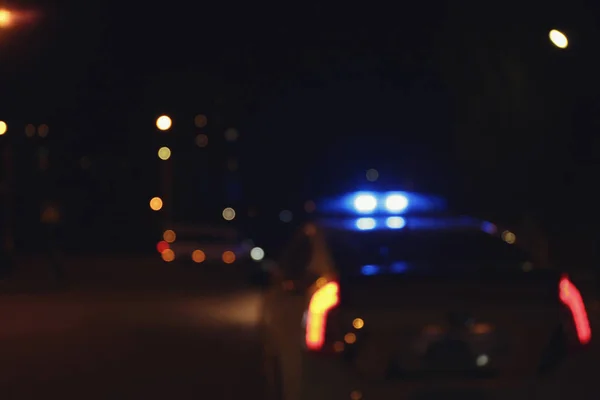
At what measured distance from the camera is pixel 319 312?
6449 millimetres

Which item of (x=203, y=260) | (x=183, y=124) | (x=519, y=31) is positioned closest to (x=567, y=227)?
(x=519, y=31)

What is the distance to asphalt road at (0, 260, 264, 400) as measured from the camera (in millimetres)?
10305

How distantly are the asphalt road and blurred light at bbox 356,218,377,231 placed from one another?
2.55 metres

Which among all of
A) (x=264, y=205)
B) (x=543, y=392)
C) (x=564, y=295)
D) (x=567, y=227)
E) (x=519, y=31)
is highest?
(x=264, y=205)

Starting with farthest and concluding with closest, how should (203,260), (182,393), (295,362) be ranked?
(203,260)
(182,393)
(295,362)

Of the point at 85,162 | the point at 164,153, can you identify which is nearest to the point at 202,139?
the point at 164,153

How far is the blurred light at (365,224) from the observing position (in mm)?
7672

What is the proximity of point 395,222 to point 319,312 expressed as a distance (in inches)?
63.0

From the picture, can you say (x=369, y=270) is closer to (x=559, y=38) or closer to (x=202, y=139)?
(x=559, y=38)

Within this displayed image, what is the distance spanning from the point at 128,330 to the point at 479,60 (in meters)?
20.6

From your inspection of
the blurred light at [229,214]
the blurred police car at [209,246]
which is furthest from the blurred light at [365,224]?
the blurred light at [229,214]

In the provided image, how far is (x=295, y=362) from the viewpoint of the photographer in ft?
22.5

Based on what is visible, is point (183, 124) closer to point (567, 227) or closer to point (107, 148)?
point (107, 148)

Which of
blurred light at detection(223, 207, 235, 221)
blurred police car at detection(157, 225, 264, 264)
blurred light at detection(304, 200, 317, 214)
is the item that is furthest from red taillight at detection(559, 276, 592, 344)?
blurred light at detection(223, 207, 235, 221)
